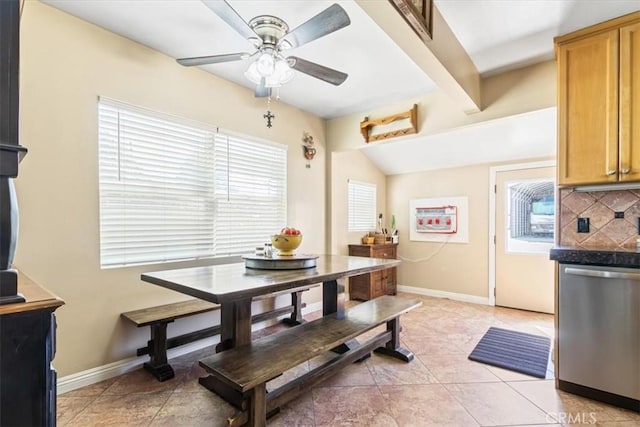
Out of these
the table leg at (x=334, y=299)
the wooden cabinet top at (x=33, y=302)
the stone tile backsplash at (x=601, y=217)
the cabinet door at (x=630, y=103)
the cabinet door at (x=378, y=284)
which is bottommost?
the cabinet door at (x=378, y=284)

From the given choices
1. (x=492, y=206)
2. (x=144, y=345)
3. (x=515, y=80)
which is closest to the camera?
(x=144, y=345)

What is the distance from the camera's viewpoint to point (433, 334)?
331 cm

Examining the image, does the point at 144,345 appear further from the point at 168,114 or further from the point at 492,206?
the point at 492,206

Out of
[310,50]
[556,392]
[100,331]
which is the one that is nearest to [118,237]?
[100,331]

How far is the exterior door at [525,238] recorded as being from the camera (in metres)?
3.97

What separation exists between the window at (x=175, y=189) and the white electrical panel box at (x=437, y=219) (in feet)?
8.54

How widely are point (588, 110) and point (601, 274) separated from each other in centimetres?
113

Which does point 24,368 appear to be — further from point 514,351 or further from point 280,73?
point 514,351

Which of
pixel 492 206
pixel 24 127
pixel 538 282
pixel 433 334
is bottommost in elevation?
pixel 433 334

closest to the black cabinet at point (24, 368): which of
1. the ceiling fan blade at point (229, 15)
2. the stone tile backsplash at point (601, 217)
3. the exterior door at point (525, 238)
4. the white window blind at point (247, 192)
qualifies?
the ceiling fan blade at point (229, 15)

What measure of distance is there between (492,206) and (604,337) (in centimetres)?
261

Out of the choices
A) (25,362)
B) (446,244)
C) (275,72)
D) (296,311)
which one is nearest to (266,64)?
(275,72)

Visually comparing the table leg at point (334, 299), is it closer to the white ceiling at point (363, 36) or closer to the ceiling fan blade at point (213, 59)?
the ceiling fan blade at point (213, 59)

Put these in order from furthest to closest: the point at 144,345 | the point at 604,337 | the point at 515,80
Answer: the point at 515,80 < the point at 144,345 < the point at 604,337
